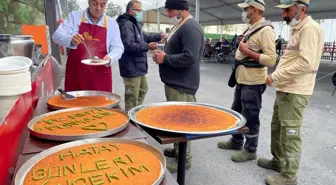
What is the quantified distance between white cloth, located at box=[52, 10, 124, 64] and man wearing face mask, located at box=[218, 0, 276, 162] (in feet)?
4.29

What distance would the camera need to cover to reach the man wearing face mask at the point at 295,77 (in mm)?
2154

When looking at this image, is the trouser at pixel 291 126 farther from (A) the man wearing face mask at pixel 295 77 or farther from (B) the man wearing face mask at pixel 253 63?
(B) the man wearing face mask at pixel 253 63

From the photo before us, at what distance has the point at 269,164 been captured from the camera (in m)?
2.80

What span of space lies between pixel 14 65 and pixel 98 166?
622mm

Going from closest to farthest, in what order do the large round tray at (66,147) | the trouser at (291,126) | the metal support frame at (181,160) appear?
the large round tray at (66,147), the metal support frame at (181,160), the trouser at (291,126)

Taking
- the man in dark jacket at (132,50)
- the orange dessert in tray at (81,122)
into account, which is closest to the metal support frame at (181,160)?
the orange dessert in tray at (81,122)

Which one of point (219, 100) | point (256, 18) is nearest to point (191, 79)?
point (256, 18)

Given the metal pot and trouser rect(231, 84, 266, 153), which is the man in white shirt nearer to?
the metal pot

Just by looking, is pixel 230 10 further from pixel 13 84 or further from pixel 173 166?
pixel 13 84

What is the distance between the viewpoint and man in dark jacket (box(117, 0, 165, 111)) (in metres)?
3.40

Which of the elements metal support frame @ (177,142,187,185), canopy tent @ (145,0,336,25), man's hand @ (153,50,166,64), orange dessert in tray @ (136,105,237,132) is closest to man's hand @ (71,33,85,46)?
man's hand @ (153,50,166,64)

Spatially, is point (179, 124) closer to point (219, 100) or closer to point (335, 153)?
point (335, 153)

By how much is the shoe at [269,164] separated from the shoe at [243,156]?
102mm

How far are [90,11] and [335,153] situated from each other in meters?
3.32
